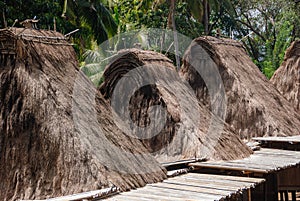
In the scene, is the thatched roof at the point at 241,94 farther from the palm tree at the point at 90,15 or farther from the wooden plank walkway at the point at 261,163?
the palm tree at the point at 90,15

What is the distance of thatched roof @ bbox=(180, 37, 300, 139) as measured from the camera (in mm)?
11391

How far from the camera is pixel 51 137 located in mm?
6277

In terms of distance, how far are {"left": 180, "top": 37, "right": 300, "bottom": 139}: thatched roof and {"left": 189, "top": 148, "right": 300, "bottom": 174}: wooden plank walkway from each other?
4.64ft

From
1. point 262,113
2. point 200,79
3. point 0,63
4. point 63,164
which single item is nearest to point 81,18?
point 200,79

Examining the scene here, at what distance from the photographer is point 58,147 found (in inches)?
246

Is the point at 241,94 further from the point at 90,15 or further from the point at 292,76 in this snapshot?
the point at 90,15

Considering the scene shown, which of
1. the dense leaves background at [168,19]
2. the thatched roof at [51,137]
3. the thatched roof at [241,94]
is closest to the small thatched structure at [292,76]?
the dense leaves background at [168,19]

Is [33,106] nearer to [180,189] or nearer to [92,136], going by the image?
[92,136]

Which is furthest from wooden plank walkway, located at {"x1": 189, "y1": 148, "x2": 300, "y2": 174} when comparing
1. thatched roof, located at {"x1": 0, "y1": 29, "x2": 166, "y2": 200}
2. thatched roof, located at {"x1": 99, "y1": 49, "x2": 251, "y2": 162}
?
thatched roof, located at {"x1": 0, "y1": 29, "x2": 166, "y2": 200}

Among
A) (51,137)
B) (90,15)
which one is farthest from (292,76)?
(51,137)

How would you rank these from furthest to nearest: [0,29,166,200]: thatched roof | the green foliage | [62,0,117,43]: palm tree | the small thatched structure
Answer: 1. the green foliage
2. [62,0,117,43]: palm tree
3. the small thatched structure
4. [0,29,166,200]: thatched roof

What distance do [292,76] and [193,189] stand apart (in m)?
8.86

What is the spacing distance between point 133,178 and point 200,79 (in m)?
5.82

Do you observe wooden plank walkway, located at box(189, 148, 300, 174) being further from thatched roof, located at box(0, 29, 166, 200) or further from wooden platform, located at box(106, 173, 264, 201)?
thatched roof, located at box(0, 29, 166, 200)
